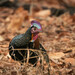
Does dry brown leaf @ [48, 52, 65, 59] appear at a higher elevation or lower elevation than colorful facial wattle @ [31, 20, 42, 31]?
lower

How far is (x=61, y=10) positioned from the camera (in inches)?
267

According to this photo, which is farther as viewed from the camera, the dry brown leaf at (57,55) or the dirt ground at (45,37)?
the dry brown leaf at (57,55)

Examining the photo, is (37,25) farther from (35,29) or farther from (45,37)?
(45,37)

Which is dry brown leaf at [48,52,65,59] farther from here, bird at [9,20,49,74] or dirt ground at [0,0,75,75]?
bird at [9,20,49,74]

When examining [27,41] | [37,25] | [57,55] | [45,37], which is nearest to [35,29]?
[37,25]

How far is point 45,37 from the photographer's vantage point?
4.72 meters

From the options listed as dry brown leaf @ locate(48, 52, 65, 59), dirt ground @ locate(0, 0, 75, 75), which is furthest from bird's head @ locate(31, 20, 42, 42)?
dry brown leaf @ locate(48, 52, 65, 59)

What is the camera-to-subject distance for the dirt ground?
2551 millimetres

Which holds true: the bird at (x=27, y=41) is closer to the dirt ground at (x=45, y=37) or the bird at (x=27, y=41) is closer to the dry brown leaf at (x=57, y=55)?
the dirt ground at (x=45, y=37)

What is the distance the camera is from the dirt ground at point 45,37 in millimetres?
2551

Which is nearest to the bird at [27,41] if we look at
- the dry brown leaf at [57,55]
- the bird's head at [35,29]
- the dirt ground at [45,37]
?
the bird's head at [35,29]

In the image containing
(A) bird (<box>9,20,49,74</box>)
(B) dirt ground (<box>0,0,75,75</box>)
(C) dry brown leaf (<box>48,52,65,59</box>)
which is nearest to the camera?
(B) dirt ground (<box>0,0,75,75</box>)

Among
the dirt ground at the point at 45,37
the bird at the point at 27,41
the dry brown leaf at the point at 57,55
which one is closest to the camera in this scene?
the dirt ground at the point at 45,37

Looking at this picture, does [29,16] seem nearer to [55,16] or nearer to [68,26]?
[55,16]
